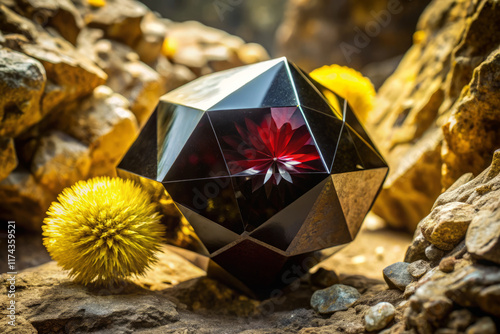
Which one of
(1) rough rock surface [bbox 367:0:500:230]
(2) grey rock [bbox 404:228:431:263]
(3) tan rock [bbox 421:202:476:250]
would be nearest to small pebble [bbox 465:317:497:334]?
(3) tan rock [bbox 421:202:476:250]

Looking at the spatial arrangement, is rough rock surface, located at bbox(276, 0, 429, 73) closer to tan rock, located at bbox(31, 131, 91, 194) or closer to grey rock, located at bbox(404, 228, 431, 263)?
grey rock, located at bbox(404, 228, 431, 263)

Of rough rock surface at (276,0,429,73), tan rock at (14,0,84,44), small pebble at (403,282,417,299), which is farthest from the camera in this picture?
rough rock surface at (276,0,429,73)

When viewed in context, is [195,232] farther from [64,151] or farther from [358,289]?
[64,151]

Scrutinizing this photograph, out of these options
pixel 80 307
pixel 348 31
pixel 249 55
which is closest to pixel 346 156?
pixel 80 307

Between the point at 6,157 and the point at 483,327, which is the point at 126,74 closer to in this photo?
the point at 6,157

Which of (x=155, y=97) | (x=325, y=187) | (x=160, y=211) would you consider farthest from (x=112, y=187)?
(x=155, y=97)

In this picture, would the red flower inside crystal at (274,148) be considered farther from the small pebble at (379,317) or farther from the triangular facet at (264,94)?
the small pebble at (379,317)
